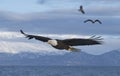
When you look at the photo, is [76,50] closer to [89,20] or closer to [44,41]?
[44,41]

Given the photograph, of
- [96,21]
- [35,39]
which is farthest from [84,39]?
[96,21]

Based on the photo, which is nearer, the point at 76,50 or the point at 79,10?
the point at 76,50

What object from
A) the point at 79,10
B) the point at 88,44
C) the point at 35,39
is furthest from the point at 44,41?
the point at 79,10

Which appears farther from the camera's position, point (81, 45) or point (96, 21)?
point (96, 21)

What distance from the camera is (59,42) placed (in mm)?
20750

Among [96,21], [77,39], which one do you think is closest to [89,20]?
[96,21]

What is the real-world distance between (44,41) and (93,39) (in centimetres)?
182

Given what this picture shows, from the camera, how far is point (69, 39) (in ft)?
69.1

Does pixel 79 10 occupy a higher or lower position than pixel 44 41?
higher

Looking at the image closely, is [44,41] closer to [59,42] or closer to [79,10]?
[59,42]

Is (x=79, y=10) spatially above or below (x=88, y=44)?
above

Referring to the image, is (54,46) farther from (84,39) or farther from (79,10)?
(79,10)

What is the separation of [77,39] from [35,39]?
5.25 ft

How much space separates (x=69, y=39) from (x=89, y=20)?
388 cm
